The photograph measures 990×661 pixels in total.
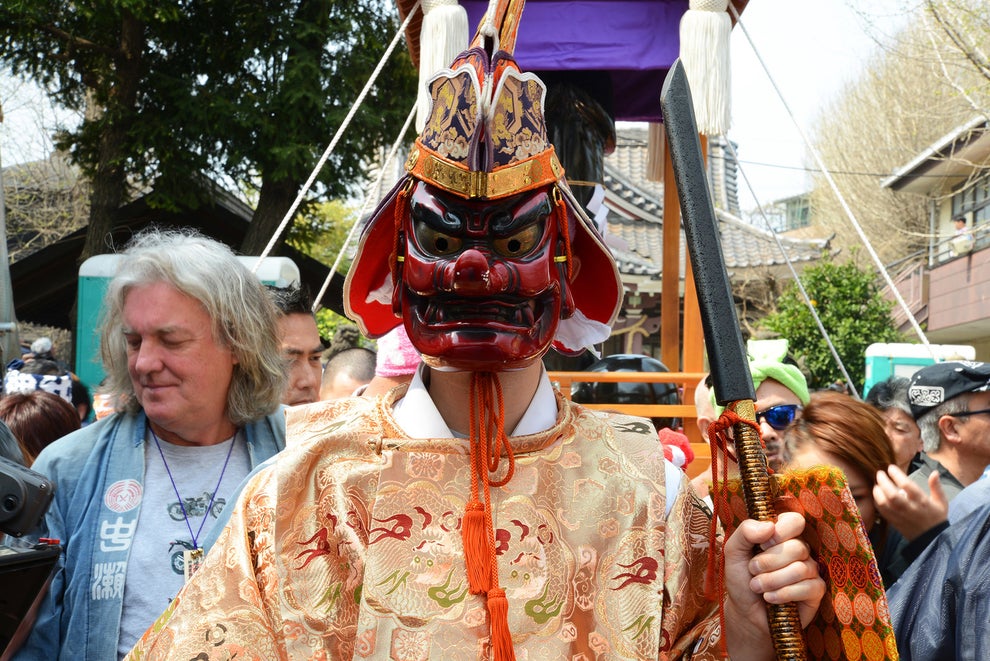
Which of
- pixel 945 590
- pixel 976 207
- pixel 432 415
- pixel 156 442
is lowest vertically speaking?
pixel 945 590

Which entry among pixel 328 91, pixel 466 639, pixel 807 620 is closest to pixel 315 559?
pixel 466 639

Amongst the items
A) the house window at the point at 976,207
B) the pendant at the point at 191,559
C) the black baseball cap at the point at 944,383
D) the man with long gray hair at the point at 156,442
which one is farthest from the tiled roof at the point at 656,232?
the pendant at the point at 191,559

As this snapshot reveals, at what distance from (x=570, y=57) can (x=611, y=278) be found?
9.72 ft

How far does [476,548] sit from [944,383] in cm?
275

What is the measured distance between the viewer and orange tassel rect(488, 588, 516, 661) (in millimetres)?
1476

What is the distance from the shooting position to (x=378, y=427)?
169 centimetres

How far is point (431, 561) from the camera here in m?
1.56

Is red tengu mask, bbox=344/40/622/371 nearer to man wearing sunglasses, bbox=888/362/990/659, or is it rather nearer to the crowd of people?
the crowd of people

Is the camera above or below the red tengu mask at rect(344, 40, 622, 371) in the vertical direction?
below

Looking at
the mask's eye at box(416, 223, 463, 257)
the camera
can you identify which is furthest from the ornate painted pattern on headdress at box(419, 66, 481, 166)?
the camera

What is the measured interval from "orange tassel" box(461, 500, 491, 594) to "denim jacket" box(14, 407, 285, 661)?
1002 millimetres

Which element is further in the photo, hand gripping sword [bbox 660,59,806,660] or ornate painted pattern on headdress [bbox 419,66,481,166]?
ornate painted pattern on headdress [bbox 419,66,481,166]

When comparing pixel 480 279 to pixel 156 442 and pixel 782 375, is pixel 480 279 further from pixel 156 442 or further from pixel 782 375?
pixel 782 375

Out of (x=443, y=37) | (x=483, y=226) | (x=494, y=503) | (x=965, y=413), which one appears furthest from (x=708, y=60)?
(x=494, y=503)
